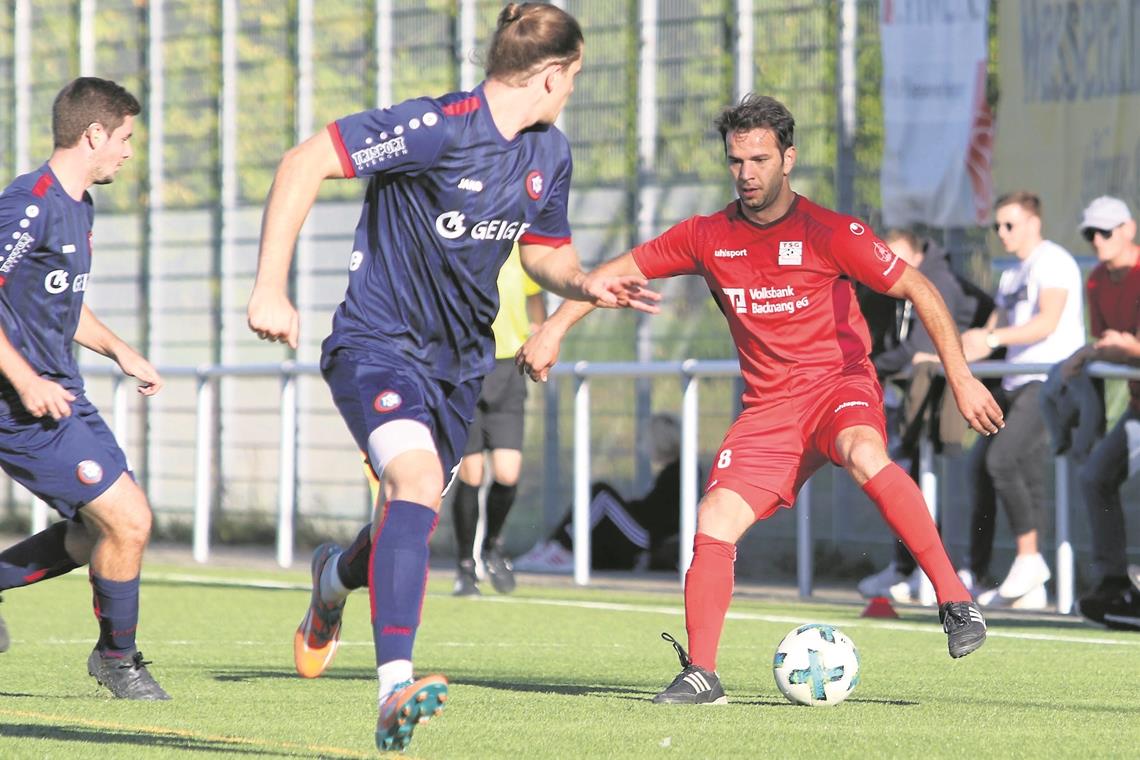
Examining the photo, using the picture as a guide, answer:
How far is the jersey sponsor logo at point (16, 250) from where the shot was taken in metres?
6.99

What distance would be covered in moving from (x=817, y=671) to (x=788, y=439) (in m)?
0.92

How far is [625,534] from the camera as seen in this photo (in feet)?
48.5

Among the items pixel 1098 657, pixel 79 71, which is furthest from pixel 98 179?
pixel 79 71

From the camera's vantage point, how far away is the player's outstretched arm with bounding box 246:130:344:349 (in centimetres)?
527

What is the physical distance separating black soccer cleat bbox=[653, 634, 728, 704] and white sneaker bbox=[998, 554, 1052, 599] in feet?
16.0

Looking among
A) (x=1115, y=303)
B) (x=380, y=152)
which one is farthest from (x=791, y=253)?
(x=1115, y=303)

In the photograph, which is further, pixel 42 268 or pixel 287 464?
pixel 287 464

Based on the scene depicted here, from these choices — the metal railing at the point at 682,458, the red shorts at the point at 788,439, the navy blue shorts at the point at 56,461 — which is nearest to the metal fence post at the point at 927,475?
the metal railing at the point at 682,458

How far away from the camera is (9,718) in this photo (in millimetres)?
6391

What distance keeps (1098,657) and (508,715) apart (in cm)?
304

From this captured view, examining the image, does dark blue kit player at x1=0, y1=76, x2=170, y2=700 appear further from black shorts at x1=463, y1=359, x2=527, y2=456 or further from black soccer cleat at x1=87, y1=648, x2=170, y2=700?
black shorts at x1=463, y1=359, x2=527, y2=456

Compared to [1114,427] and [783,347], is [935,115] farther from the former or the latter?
[783,347]

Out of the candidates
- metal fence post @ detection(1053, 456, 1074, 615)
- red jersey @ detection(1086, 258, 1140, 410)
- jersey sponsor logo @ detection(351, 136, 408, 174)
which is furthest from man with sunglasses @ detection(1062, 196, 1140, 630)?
jersey sponsor logo @ detection(351, 136, 408, 174)

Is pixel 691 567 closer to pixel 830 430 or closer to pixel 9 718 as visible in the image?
pixel 830 430
